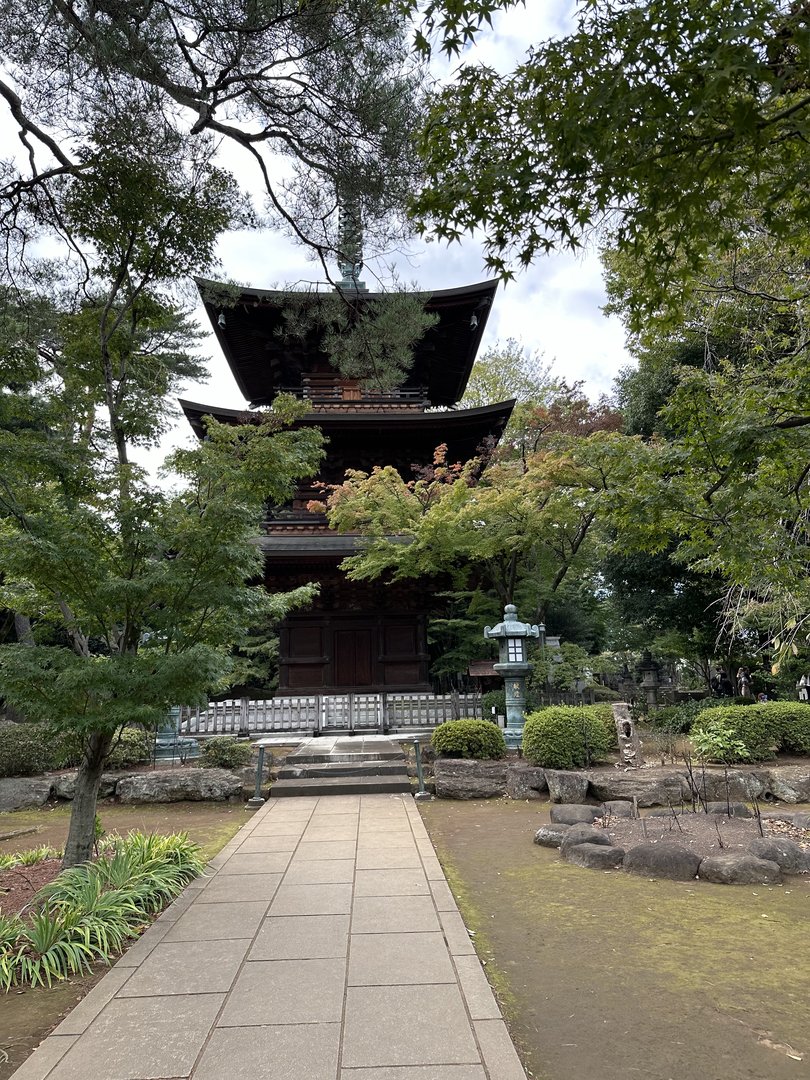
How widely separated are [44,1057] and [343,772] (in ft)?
24.0

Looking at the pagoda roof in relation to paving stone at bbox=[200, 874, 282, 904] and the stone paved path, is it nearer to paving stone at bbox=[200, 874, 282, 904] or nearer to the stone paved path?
paving stone at bbox=[200, 874, 282, 904]

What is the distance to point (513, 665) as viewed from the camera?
11.1m

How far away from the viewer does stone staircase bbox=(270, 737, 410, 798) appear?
9.41 metres

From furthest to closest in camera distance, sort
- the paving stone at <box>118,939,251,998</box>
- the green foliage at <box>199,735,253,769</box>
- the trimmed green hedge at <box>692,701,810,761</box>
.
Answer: the green foliage at <box>199,735,253,769</box>, the trimmed green hedge at <box>692,701,810,761</box>, the paving stone at <box>118,939,251,998</box>

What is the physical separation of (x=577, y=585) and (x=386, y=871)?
15767 mm

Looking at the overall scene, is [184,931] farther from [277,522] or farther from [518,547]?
[277,522]

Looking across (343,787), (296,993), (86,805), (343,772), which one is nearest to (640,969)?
(296,993)

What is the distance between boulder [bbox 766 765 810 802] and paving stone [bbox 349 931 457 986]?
22.1 feet

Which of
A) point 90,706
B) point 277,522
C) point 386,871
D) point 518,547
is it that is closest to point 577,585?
point 518,547

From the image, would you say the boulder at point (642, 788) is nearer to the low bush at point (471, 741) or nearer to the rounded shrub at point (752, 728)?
the rounded shrub at point (752, 728)

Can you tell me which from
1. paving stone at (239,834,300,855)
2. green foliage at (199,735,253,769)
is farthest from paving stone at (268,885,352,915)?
green foliage at (199,735,253,769)

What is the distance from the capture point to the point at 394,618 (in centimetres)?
1622

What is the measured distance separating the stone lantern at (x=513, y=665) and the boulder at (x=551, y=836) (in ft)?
14.2

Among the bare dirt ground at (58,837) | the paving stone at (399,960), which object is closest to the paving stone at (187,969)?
the bare dirt ground at (58,837)
